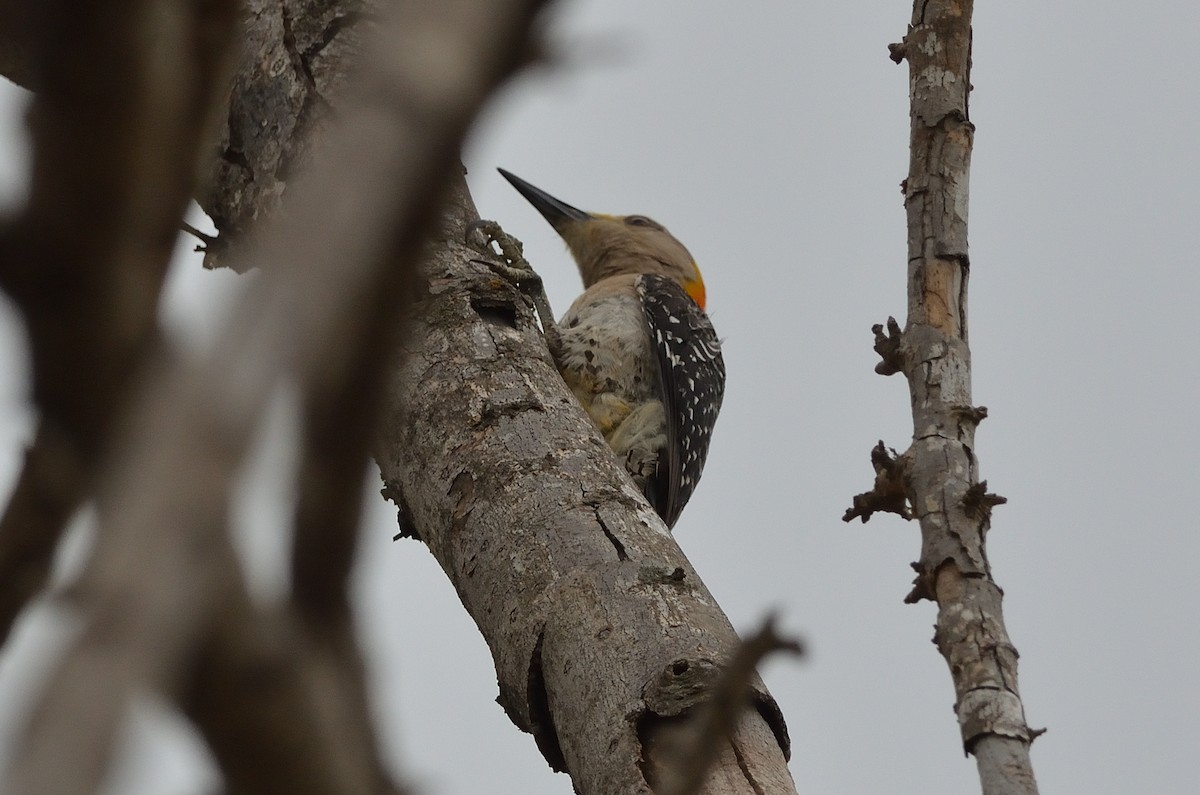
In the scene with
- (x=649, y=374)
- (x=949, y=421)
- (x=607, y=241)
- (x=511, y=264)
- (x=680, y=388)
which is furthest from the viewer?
(x=607, y=241)

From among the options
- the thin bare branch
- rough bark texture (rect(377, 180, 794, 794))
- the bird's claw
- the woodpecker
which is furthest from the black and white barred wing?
the thin bare branch

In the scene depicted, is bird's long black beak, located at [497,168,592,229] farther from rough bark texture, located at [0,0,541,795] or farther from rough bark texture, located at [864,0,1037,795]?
rough bark texture, located at [0,0,541,795]

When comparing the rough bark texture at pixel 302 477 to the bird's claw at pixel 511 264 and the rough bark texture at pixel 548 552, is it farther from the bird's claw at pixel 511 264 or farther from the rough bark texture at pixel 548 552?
the bird's claw at pixel 511 264

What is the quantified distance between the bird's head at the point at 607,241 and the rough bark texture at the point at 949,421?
505 cm

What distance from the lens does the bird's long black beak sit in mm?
9047

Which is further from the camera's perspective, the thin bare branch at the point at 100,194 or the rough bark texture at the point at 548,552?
the rough bark texture at the point at 548,552

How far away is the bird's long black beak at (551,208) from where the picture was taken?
9.05 meters

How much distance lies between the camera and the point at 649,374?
7.46 meters

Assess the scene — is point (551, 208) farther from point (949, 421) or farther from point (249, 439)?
point (249, 439)

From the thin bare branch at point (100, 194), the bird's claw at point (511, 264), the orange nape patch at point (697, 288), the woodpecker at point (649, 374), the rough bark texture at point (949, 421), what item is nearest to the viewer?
the thin bare branch at point (100, 194)

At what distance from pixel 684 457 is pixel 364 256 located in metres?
6.41

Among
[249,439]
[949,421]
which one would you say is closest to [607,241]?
[949,421]

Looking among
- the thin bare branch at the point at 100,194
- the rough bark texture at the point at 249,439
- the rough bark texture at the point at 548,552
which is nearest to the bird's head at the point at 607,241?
the rough bark texture at the point at 548,552

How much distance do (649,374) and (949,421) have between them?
4.54 meters
